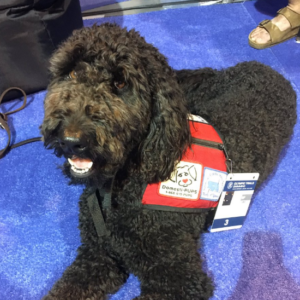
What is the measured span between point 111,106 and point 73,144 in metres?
0.24

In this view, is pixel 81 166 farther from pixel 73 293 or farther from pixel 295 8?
pixel 295 8

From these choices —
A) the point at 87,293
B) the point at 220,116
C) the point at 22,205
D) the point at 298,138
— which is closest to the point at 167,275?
the point at 87,293

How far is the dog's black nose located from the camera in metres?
1.07

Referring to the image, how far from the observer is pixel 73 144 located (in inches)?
42.2

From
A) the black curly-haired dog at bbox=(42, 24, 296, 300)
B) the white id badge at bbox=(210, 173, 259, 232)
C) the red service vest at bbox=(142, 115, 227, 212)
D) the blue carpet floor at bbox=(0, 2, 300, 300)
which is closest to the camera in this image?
the black curly-haired dog at bbox=(42, 24, 296, 300)

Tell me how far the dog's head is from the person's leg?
8.06 feet

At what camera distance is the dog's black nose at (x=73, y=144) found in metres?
1.07

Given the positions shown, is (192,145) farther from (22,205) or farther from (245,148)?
(22,205)

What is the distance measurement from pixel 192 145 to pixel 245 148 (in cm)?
36

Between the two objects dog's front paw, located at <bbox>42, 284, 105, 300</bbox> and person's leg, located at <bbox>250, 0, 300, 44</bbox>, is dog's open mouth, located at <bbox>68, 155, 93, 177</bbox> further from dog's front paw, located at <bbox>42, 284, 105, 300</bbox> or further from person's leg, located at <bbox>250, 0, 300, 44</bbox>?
person's leg, located at <bbox>250, 0, 300, 44</bbox>

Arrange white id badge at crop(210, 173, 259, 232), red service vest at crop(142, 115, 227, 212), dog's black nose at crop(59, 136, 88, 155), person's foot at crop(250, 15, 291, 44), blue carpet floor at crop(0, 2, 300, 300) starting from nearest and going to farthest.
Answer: dog's black nose at crop(59, 136, 88, 155)
red service vest at crop(142, 115, 227, 212)
white id badge at crop(210, 173, 259, 232)
blue carpet floor at crop(0, 2, 300, 300)
person's foot at crop(250, 15, 291, 44)

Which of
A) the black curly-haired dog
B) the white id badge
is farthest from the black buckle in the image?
the white id badge

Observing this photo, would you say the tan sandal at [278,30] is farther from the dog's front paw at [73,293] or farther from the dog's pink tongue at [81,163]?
the dog's front paw at [73,293]

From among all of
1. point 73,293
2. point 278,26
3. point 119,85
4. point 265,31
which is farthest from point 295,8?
point 73,293
